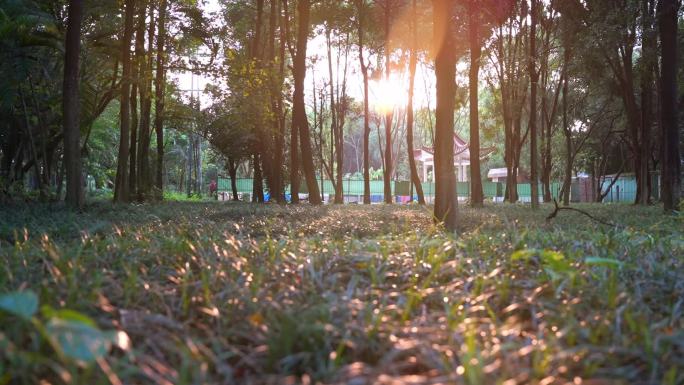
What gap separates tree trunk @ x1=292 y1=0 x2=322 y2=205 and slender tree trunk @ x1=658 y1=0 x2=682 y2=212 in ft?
24.2

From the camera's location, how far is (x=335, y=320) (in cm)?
147

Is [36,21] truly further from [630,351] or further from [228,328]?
[630,351]

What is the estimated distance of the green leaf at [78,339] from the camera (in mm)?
935

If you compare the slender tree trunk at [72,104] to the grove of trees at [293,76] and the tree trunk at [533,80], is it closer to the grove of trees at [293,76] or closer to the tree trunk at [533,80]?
the grove of trees at [293,76]

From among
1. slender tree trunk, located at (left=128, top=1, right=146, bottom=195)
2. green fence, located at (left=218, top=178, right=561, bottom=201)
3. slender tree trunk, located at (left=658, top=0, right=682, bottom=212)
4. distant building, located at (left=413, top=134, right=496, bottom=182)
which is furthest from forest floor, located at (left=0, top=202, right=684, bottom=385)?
distant building, located at (left=413, top=134, right=496, bottom=182)

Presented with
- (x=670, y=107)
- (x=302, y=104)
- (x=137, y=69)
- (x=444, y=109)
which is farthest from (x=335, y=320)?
(x=302, y=104)

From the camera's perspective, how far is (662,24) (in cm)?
1003

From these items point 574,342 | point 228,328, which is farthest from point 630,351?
point 228,328

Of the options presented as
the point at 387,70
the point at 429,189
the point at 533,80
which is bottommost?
the point at 429,189

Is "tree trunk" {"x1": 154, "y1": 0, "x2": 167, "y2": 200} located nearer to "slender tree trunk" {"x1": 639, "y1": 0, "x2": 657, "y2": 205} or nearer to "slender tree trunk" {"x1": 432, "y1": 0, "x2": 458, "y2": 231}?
"slender tree trunk" {"x1": 432, "y1": 0, "x2": 458, "y2": 231}

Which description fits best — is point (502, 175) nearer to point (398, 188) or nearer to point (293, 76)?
point (398, 188)

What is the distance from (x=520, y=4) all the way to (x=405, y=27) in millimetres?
5893

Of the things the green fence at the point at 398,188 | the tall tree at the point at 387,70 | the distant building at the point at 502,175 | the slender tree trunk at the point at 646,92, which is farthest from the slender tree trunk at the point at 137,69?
the distant building at the point at 502,175

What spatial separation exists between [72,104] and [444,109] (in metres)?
5.61
